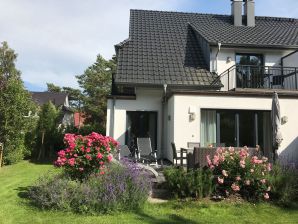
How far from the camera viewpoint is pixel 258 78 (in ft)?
53.9

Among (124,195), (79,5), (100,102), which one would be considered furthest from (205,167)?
(100,102)

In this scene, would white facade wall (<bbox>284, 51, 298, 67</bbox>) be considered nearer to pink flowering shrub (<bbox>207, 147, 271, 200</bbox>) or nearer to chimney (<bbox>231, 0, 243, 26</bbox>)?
chimney (<bbox>231, 0, 243, 26</bbox>)

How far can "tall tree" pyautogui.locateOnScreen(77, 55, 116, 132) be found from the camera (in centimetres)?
3584

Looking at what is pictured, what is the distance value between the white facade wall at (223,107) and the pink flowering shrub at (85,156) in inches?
216

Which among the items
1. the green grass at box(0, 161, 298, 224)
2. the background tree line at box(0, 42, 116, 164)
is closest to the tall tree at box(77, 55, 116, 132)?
the background tree line at box(0, 42, 116, 164)

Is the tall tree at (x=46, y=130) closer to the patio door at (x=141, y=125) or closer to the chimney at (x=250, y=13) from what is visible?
the patio door at (x=141, y=125)

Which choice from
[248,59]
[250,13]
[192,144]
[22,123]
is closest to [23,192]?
[192,144]

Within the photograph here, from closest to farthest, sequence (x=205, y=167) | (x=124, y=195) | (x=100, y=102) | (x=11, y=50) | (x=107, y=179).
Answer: (x=124, y=195)
(x=107, y=179)
(x=205, y=167)
(x=11, y=50)
(x=100, y=102)

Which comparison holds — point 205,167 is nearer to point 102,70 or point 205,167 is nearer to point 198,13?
point 198,13

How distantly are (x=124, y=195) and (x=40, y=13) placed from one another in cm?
889

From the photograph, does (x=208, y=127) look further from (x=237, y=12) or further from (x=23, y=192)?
(x=237, y=12)

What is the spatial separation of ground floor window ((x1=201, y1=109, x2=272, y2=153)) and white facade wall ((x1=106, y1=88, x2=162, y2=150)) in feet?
8.73

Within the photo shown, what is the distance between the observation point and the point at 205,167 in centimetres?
907

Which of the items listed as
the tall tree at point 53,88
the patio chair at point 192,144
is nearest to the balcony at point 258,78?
the patio chair at point 192,144
